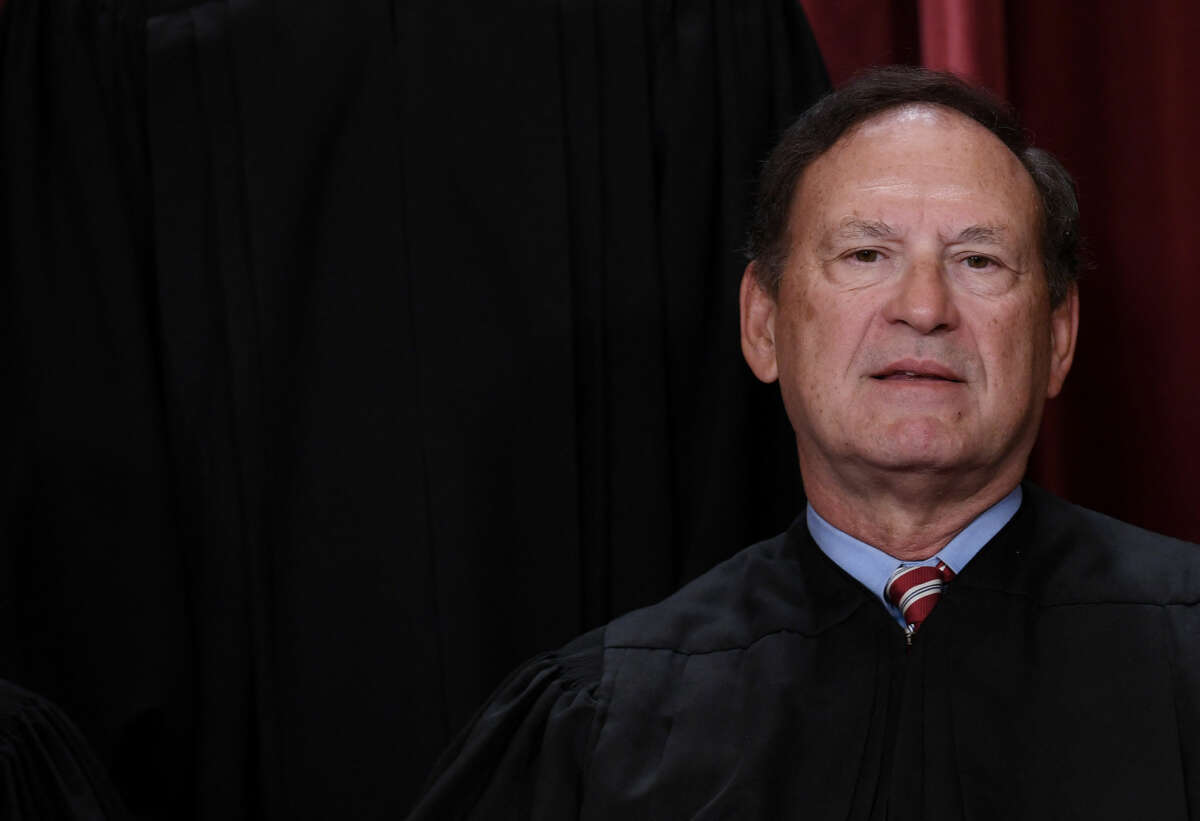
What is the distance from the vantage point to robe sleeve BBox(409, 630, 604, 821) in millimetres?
1796

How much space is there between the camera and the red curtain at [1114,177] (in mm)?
2424

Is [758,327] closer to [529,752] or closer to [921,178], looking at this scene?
[921,178]

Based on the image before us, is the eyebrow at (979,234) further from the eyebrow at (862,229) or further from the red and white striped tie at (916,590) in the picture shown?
the red and white striped tie at (916,590)

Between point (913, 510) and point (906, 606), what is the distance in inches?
5.5

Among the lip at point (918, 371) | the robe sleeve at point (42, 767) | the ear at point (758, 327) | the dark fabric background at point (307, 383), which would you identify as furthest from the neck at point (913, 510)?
the robe sleeve at point (42, 767)

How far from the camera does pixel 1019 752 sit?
173 cm

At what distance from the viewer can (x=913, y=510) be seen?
1.92 metres

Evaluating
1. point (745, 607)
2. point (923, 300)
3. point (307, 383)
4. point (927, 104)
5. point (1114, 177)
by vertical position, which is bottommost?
point (745, 607)

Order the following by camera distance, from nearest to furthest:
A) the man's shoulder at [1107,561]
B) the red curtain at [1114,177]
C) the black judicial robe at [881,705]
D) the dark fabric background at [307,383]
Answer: the black judicial robe at [881,705]
the man's shoulder at [1107,561]
the dark fabric background at [307,383]
the red curtain at [1114,177]

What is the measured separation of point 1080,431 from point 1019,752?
3.02ft

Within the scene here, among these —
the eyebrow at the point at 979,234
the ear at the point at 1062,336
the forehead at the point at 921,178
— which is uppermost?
the forehead at the point at 921,178

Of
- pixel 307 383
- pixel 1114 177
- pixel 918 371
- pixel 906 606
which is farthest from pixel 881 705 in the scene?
pixel 1114 177

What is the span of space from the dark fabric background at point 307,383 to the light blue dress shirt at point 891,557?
35 centimetres

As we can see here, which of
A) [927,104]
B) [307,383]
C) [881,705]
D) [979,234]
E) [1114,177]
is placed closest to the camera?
[881,705]
